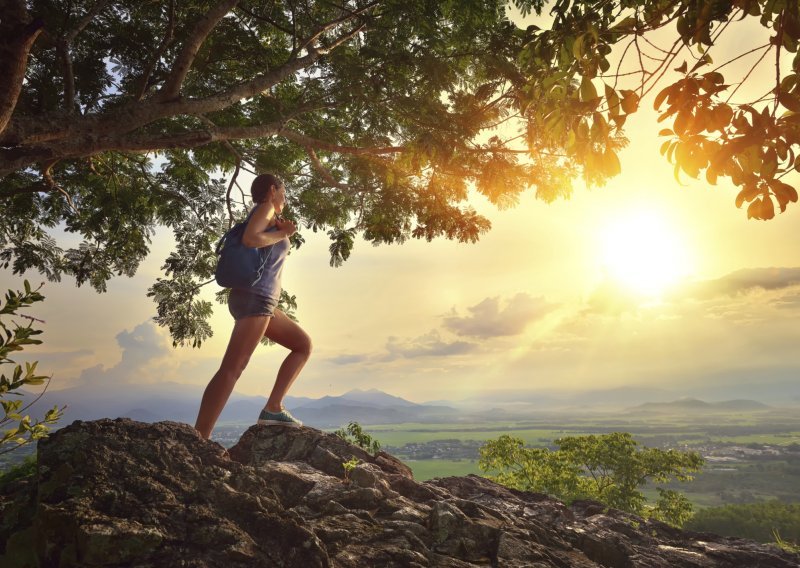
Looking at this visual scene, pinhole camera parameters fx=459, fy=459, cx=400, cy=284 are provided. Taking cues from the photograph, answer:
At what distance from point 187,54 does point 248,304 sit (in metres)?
3.38

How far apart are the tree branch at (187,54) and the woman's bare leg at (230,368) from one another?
3149 mm

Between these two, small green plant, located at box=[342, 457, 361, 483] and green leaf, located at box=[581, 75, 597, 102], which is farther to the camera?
small green plant, located at box=[342, 457, 361, 483]

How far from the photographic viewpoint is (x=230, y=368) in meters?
4.41

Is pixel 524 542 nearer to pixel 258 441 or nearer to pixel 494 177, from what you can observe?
pixel 258 441

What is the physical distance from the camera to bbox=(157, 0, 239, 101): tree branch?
219 inches

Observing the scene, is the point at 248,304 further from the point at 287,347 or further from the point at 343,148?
the point at 343,148

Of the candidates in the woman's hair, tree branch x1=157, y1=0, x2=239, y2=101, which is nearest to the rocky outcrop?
the woman's hair

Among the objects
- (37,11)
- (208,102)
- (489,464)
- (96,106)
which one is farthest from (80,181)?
(489,464)

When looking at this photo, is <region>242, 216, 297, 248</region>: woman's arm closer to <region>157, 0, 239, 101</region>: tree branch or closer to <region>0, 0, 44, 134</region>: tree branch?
<region>0, 0, 44, 134</region>: tree branch

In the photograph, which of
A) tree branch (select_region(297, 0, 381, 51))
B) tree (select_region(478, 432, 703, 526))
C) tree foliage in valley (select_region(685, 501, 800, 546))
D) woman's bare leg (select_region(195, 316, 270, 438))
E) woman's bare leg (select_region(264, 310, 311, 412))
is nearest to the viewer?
woman's bare leg (select_region(195, 316, 270, 438))

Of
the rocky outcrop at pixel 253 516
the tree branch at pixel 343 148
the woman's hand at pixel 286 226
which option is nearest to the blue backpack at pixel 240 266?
the woman's hand at pixel 286 226

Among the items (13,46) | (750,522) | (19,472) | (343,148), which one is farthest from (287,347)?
(750,522)

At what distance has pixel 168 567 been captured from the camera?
2.46 metres

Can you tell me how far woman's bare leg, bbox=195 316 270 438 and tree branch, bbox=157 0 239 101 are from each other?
10.3 feet
